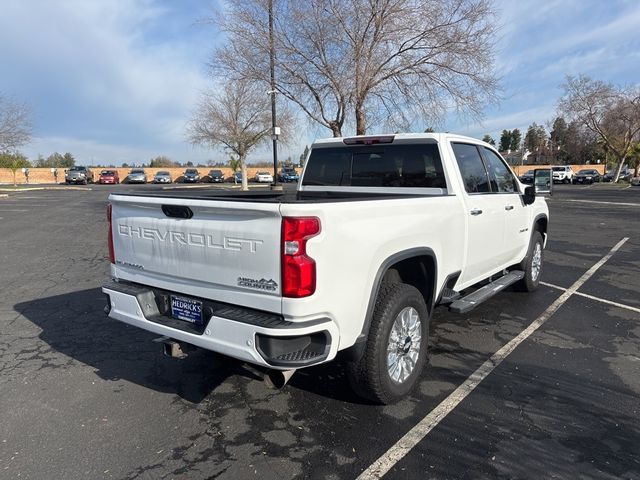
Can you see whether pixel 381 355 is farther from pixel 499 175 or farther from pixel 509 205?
pixel 499 175

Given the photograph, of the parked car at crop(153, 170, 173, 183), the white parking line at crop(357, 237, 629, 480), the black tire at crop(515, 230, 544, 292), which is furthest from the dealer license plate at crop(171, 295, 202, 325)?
the parked car at crop(153, 170, 173, 183)

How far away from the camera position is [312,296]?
2746 millimetres

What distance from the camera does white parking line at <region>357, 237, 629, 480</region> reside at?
2805 mm

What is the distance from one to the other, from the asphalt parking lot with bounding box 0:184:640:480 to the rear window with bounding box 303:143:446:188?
1.66m

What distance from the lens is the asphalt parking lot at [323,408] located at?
283 centimetres

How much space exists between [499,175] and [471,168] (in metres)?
0.84

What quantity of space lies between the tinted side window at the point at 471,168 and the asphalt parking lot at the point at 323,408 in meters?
1.55

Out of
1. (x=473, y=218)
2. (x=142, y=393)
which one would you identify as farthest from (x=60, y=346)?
(x=473, y=218)

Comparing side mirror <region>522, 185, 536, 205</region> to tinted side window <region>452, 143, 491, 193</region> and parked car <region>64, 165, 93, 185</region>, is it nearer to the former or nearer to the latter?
tinted side window <region>452, 143, 491, 193</region>

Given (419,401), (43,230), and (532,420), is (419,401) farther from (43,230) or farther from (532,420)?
(43,230)

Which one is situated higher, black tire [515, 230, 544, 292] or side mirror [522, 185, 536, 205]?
side mirror [522, 185, 536, 205]

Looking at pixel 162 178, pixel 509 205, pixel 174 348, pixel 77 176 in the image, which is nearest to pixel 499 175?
pixel 509 205

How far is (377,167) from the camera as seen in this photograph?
16.0 ft

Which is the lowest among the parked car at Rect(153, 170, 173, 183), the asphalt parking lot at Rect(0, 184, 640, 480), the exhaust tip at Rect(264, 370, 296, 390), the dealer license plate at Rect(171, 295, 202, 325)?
the asphalt parking lot at Rect(0, 184, 640, 480)
